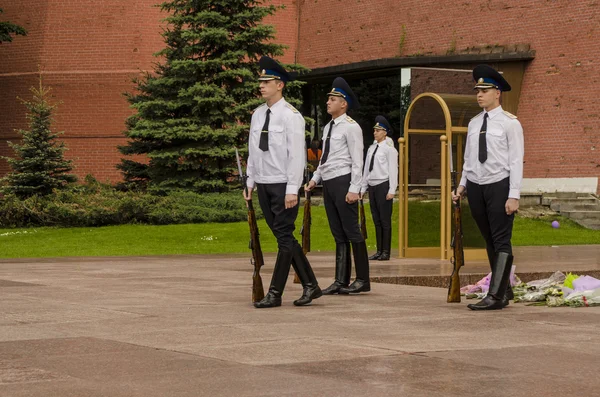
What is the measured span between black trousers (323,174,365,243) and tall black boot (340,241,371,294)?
0.08m

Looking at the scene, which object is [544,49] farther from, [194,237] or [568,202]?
[194,237]

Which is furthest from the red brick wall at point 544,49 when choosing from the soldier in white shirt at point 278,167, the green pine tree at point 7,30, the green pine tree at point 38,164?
the soldier in white shirt at point 278,167

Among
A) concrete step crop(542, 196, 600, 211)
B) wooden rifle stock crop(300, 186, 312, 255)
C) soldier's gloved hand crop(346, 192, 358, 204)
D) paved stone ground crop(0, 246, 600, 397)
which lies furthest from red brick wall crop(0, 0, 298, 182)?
soldier's gloved hand crop(346, 192, 358, 204)

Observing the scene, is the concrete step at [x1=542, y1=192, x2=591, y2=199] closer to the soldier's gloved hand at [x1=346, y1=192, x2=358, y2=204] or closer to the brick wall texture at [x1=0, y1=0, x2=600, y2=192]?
the brick wall texture at [x1=0, y1=0, x2=600, y2=192]

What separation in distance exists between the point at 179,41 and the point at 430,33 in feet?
24.4

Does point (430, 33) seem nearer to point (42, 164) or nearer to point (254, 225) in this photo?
point (42, 164)

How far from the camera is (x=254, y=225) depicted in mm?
9508

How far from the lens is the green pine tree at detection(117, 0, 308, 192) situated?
2584 centimetres

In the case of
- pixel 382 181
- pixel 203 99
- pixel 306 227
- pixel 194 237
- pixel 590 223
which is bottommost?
pixel 194 237

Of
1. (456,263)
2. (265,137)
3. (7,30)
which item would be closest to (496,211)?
(456,263)

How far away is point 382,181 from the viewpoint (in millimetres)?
16359

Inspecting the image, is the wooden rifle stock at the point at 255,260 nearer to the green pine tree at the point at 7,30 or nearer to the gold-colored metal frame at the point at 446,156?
the gold-colored metal frame at the point at 446,156

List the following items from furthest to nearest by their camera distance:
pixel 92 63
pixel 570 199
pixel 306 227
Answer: pixel 92 63 < pixel 570 199 < pixel 306 227

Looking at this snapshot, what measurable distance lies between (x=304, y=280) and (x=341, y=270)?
45.7 inches
